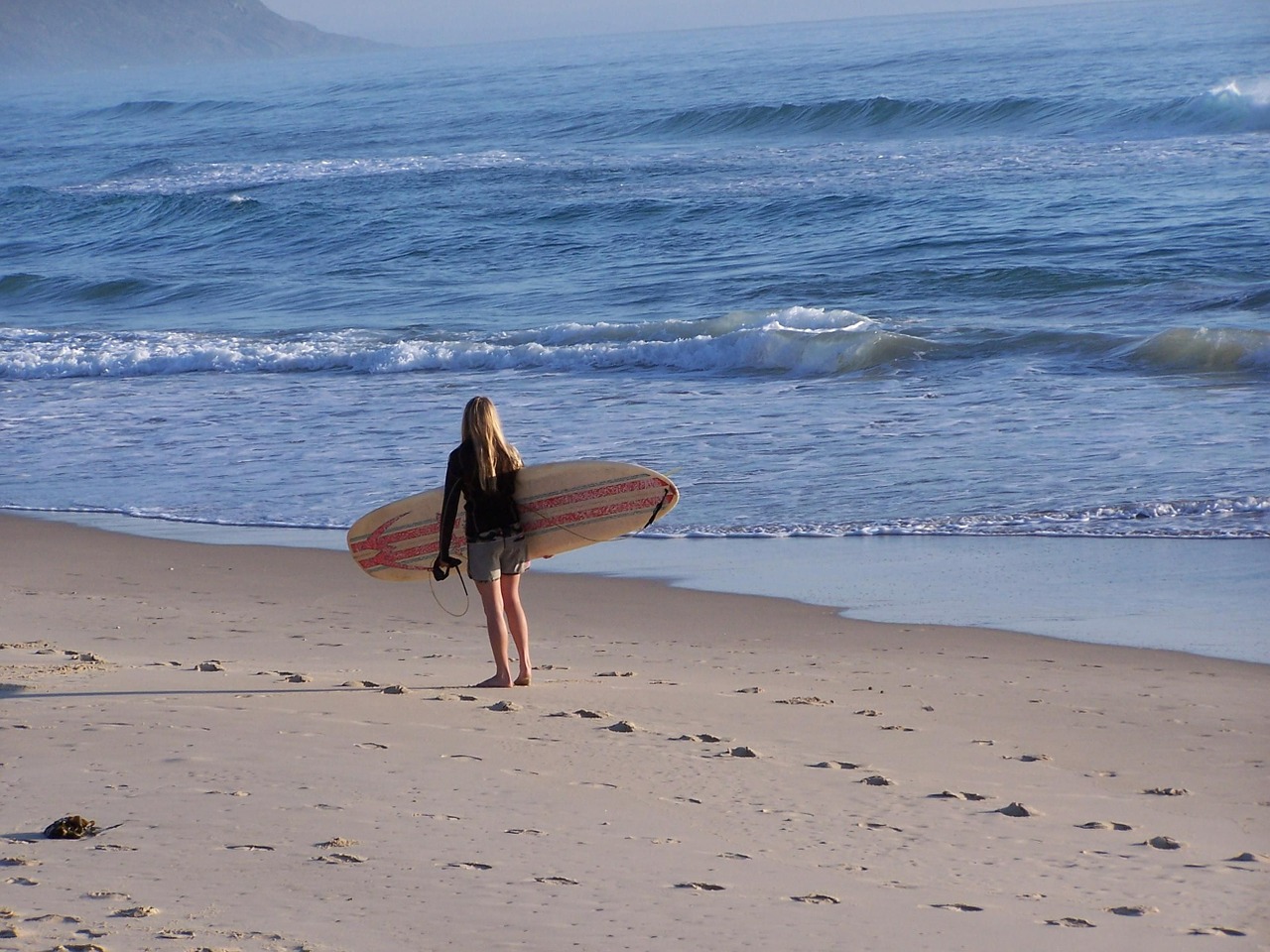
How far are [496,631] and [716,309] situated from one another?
1207cm

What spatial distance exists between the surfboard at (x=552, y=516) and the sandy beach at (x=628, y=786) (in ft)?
1.33

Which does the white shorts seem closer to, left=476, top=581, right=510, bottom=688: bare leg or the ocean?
left=476, top=581, right=510, bottom=688: bare leg

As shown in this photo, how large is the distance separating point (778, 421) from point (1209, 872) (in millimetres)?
7904

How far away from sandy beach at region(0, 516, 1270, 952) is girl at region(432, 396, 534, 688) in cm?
25

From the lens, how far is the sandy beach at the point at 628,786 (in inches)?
127

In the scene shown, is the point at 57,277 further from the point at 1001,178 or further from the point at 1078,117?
the point at 1078,117

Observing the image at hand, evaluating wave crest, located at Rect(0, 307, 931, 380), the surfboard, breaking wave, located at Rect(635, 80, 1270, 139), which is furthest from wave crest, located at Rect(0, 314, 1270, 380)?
breaking wave, located at Rect(635, 80, 1270, 139)

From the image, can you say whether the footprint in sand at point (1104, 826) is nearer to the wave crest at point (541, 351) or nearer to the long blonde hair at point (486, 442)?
the long blonde hair at point (486, 442)

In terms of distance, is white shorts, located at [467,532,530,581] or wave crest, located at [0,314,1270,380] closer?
white shorts, located at [467,532,530,581]

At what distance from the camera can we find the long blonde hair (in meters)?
5.47

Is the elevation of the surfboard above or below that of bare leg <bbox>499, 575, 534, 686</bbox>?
above

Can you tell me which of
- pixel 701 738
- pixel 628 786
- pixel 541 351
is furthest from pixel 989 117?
pixel 628 786

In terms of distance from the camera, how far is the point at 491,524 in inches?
220

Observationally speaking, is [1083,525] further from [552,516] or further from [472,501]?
[472,501]
